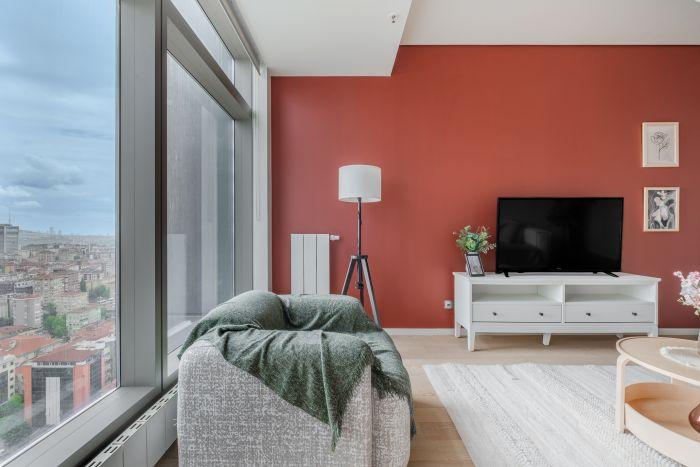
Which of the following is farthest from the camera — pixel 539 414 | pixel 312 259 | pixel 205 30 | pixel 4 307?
pixel 312 259

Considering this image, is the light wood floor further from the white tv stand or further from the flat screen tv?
the flat screen tv

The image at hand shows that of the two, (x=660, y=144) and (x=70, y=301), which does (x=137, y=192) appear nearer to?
(x=70, y=301)

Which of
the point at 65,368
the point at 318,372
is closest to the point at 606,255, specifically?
the point at 318,372

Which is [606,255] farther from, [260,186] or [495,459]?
[260,186]

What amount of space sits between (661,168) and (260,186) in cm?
400

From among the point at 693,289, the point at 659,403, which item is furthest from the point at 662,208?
the point at 659,403

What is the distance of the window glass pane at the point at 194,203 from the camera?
198 centimetres

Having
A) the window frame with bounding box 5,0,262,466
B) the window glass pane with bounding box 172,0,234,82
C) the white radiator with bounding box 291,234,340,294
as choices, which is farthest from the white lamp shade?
the window frame with bounding box 5,0,262,466

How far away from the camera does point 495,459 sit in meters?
1.53

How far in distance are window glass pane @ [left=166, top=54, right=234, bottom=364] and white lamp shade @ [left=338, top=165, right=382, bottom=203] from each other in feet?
3.37

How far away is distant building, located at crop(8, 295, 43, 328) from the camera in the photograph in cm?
105

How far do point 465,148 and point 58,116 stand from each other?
3165 millimetres

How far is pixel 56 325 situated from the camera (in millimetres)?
1228

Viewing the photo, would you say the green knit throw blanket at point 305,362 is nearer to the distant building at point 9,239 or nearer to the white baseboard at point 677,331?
the distant building at point 9,239
